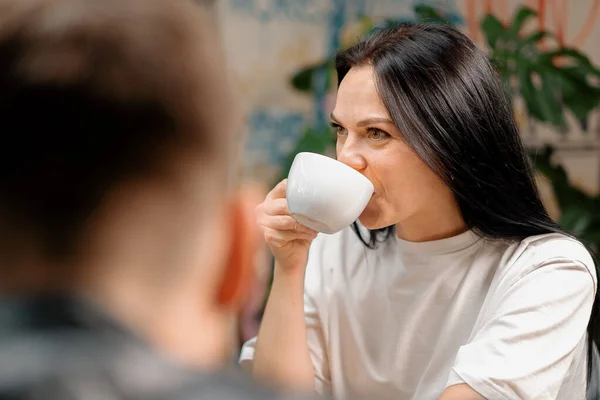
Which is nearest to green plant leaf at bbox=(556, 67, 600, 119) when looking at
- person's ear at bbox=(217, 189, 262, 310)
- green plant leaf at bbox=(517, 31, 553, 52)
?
green plant leaf at bbox=(517, 31, 553, 52)

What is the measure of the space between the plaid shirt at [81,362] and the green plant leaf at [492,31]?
6.17ft

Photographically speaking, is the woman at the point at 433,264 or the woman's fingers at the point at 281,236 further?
the woman's fingers at the point at 281,236

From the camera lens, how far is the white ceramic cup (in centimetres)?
100

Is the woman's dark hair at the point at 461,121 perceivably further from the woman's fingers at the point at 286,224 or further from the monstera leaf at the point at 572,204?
the monstera leaf at the point at 572,204

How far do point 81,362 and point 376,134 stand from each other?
0.81 m

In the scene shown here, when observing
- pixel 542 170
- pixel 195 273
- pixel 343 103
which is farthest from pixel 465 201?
pixel 542 170

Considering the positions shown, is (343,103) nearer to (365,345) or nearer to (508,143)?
(508,143)

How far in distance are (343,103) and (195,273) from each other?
760mm

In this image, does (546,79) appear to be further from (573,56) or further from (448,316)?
(448,316)

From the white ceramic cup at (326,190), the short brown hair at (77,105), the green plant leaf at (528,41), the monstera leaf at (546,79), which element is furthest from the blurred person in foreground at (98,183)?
the green plant leaf at (528,41)

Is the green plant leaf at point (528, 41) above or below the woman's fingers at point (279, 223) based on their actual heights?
above

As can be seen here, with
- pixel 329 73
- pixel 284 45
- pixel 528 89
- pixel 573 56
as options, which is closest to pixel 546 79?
pixel 528 89

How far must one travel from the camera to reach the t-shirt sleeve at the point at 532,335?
0.99 m

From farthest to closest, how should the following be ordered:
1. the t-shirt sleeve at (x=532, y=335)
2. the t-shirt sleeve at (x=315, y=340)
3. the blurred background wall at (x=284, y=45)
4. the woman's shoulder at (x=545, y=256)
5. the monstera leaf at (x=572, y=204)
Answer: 1. the blurred background wall at (x=284, y=45)
2. the monstera leaf at (x=572, y=204)
3. the t-shirt sleeve at (x=315, y=340)
4. the woman's shoulder at (x=545, y=256)
5. the t-shirt sleeve at (x=532, y=335)
